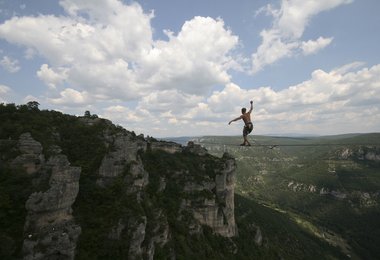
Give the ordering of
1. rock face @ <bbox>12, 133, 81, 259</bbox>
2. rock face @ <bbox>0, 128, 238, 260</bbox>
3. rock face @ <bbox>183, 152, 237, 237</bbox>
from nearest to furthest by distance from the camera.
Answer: rock face @ <bbox>12, 133, 81, 259</bbox>
rock face @ <bbox>0, 128, 238, 260</bbox>
rock face @ <bbox>183, 152, 237, 237</bbox>

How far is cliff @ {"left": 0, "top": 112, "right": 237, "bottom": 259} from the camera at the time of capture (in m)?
35.7

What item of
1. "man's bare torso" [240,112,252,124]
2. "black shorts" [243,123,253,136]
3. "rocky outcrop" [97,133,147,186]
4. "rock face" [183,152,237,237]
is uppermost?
"man's bare torso" [240,112,252,124]

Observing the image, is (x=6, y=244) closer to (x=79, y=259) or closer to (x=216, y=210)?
(x=79, y=259)

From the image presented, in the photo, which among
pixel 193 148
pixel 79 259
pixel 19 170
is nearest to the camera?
pixel 79 259

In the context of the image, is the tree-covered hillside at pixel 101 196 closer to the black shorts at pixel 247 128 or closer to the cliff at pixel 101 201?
the cliff at pixel 101 201

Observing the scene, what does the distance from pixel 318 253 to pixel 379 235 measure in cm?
7562

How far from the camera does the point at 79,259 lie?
1426 inches

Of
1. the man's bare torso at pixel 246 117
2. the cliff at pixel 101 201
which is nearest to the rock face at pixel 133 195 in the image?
the cliff at pixel 101 201

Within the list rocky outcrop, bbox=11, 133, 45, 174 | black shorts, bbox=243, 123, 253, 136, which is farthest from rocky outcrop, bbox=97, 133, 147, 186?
black shorts, bbox=243, 123, 253, 136

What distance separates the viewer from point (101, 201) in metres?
44.4

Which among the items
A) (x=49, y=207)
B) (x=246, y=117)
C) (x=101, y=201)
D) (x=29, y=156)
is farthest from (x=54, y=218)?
(x=246, y=117)

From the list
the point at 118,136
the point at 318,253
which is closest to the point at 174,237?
the point at 118,136

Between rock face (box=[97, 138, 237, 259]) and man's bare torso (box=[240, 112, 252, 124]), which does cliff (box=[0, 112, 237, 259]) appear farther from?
man's bare torso (box=[240, 112, 252, 124])

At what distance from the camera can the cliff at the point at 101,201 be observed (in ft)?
117
